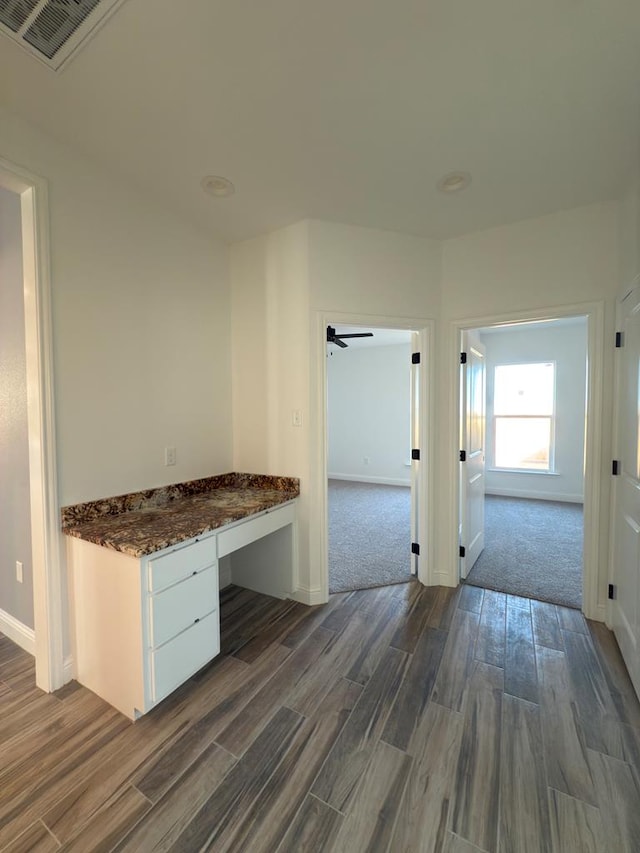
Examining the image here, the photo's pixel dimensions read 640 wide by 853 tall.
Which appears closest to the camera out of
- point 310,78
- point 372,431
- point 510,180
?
point 310,78

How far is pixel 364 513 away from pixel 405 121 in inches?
166

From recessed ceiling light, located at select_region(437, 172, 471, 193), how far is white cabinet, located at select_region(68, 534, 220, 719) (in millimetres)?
2389

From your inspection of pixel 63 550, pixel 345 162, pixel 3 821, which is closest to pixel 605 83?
pixel 345 162

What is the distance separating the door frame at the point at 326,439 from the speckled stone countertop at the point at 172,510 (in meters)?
0.24

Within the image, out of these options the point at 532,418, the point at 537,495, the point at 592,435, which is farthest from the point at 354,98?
the point at 537,495

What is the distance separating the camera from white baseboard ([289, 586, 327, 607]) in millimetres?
2605

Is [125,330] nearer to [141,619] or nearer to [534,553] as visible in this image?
[141,619]

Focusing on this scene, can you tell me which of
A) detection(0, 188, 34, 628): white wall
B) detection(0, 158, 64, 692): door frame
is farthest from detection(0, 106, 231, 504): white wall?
detection(0, 188, 34, 628): white wall

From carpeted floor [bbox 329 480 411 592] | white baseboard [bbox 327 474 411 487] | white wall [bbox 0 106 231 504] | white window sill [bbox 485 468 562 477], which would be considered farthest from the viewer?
white baseboard [bbox 327 474 411 487]

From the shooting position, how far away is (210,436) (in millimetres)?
2734

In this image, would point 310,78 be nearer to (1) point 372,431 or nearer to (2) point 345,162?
(2) point 345,162

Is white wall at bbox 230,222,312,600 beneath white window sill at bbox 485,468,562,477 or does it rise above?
above

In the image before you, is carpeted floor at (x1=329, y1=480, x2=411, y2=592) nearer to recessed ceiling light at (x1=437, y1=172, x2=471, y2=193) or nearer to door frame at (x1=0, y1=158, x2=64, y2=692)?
door frame at (x1=0, y1=158, x2=64, y2=692)

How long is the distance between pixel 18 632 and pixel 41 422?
139 cm
